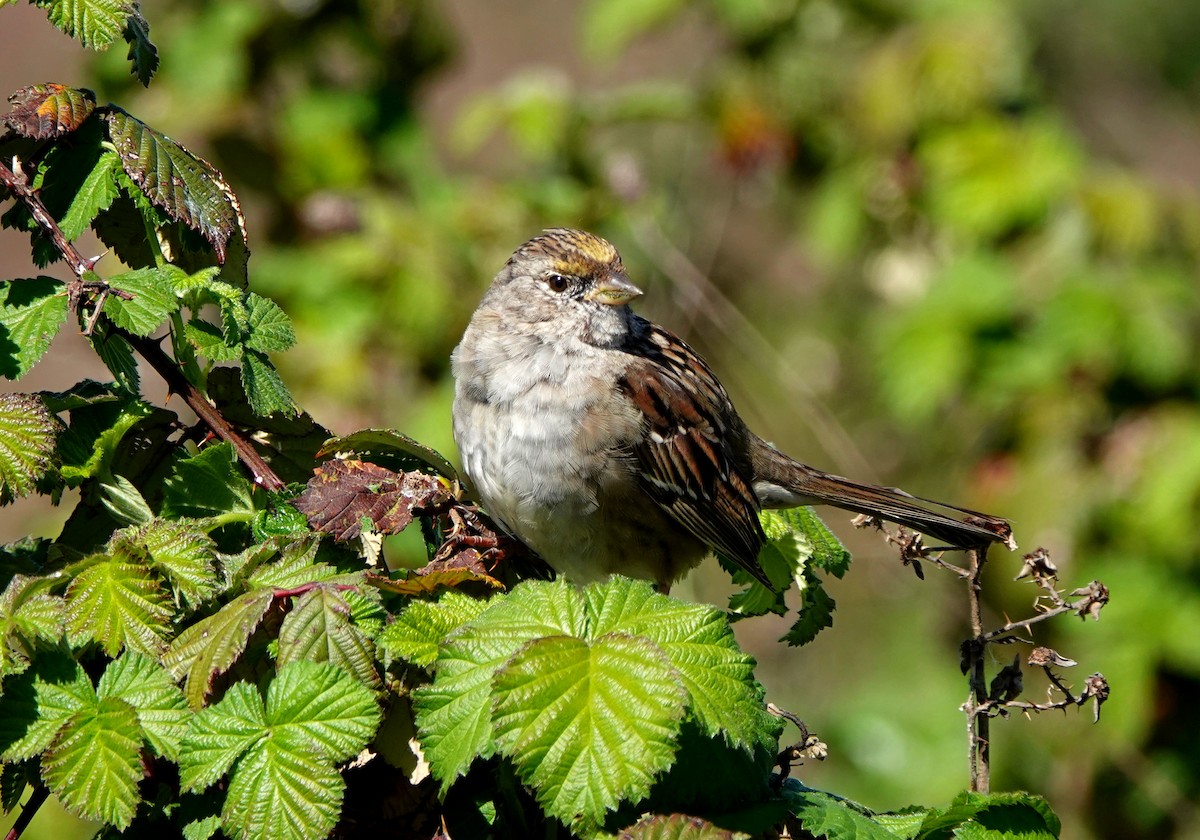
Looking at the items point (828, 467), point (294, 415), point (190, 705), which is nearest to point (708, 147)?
point (828, 467)

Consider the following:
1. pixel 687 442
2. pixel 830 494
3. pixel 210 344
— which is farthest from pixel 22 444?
pixel 830 494

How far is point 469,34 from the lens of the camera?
1193 cm

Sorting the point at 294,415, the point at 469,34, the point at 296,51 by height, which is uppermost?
the point at 469,34

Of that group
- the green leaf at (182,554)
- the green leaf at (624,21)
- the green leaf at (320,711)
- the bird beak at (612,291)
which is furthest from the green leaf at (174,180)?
the green leaf at (624,21)

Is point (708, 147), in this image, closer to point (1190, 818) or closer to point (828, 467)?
point (828, 467)

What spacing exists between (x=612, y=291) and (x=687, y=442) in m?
0.43

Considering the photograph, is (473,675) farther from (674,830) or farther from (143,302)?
(143,302)

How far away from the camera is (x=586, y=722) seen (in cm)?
140

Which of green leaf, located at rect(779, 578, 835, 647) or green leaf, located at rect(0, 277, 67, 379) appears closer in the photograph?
green leaf, located at rect(0, 277, 67, 379)

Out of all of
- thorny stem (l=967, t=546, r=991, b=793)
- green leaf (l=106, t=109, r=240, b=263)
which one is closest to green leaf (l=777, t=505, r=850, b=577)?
thorny stem (l=967, t=546, r=991, b=793)

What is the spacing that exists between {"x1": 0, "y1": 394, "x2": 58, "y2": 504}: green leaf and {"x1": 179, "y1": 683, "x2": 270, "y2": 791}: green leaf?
378 millimetres

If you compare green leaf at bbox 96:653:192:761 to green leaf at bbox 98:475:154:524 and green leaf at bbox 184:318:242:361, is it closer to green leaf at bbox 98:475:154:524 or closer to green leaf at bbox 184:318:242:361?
green leaf at bbox 98:475:154:524

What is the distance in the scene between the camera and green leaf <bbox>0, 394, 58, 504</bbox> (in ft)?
5.11

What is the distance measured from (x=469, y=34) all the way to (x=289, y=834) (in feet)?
37.3
